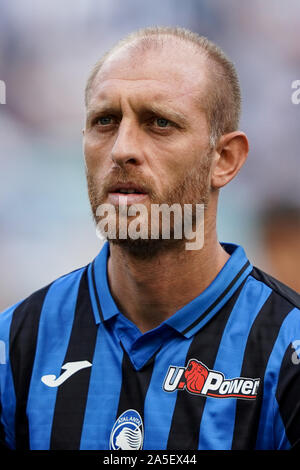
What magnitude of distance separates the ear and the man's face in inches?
3.7

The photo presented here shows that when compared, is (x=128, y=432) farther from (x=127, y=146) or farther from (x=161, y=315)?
(x=127, y=146)

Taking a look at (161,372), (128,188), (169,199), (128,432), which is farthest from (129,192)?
(128,432)

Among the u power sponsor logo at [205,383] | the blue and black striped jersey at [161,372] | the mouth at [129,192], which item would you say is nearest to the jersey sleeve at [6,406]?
the blue and black striped jersey at [161,372]

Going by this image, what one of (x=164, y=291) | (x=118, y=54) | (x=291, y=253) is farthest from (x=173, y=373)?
(x=291, y=253)

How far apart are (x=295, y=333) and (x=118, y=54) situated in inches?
36.0

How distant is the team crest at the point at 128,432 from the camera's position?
4.93 feet

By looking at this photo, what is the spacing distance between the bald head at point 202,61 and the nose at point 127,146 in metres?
0.19

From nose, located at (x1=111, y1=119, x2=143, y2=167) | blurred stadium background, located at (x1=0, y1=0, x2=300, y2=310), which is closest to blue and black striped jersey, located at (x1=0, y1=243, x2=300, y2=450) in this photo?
nose, located at (x1=111, y1=119, x2=143, y2=167)

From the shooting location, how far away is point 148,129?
1543 millimetres

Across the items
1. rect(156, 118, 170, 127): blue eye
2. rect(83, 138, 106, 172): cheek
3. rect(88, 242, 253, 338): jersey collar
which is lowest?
rect(88, 242, 253, 338): jersey collar

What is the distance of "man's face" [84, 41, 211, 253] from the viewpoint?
151cm

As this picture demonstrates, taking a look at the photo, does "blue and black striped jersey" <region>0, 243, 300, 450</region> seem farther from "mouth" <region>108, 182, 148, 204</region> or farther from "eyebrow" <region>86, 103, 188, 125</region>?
"eyebrow" <region>86, 103, 188, 125</region>

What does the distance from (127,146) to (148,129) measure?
0.10 meters

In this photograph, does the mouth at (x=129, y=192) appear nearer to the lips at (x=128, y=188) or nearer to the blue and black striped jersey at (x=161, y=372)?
the lips at (x=128, y=188)
